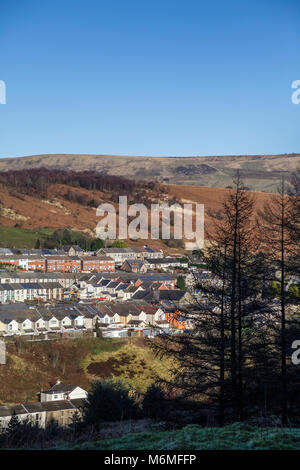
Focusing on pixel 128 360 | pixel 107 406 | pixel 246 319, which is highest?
pixel 246 319

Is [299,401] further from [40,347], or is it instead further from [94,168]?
[94,168]

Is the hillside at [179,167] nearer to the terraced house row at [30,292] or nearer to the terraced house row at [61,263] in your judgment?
the terraced house row at [61,263]

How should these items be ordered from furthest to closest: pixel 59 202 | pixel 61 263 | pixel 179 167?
pixel 179 167, pixel 59 202, pixel 61 263

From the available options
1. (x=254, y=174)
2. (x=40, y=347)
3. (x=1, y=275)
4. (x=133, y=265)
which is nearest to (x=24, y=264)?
(x=1, y=275)

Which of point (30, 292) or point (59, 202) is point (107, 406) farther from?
point (59, 202)

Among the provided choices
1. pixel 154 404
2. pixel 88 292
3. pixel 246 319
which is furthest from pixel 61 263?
pixel 246 319

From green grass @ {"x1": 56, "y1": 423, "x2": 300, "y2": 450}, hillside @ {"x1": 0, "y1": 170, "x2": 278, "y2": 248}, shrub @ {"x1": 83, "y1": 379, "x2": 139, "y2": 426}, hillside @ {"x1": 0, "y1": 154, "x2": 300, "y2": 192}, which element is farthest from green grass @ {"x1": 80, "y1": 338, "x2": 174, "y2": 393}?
hillside @ {"x1": 0, "y1": 154, "x2": 300, "y2": 192}
